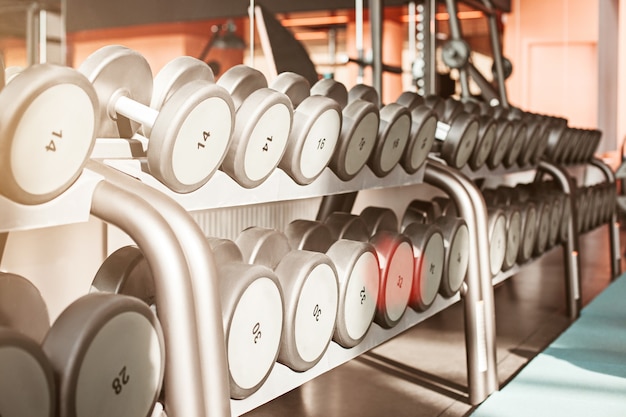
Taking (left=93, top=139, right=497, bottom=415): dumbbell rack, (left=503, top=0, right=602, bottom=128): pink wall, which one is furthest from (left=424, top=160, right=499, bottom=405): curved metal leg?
(left=503, top=0, right=602, bottom=128): pink wall

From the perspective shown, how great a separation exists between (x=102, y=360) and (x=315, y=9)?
7383 mm

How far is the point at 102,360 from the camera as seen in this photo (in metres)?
0.97

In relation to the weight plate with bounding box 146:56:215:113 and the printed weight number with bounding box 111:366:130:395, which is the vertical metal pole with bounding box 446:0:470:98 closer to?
the weight plate with bounding box 146:56:215:113

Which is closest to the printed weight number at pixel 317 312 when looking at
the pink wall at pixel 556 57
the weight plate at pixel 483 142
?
the weight plate at pixel 483 142

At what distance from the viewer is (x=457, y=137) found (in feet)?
8.02

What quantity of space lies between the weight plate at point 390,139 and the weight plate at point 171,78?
0.61 meters

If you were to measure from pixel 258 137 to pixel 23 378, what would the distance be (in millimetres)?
716

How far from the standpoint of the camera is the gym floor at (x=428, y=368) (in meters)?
2.20

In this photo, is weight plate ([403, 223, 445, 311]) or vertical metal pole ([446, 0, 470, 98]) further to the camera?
vertical metal pole ([446, 0, 470, 98])

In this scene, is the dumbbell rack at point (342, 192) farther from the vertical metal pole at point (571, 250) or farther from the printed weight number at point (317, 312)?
the vertical metal pole at point (571, 250)

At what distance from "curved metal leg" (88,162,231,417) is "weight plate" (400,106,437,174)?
1.06 meters

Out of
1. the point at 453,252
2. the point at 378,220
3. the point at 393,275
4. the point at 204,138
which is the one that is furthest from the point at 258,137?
the point at 453,252

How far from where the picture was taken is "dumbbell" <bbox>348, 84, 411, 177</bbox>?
1.93 meters

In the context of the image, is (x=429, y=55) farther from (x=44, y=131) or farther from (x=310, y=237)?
(x=44, y=131)
